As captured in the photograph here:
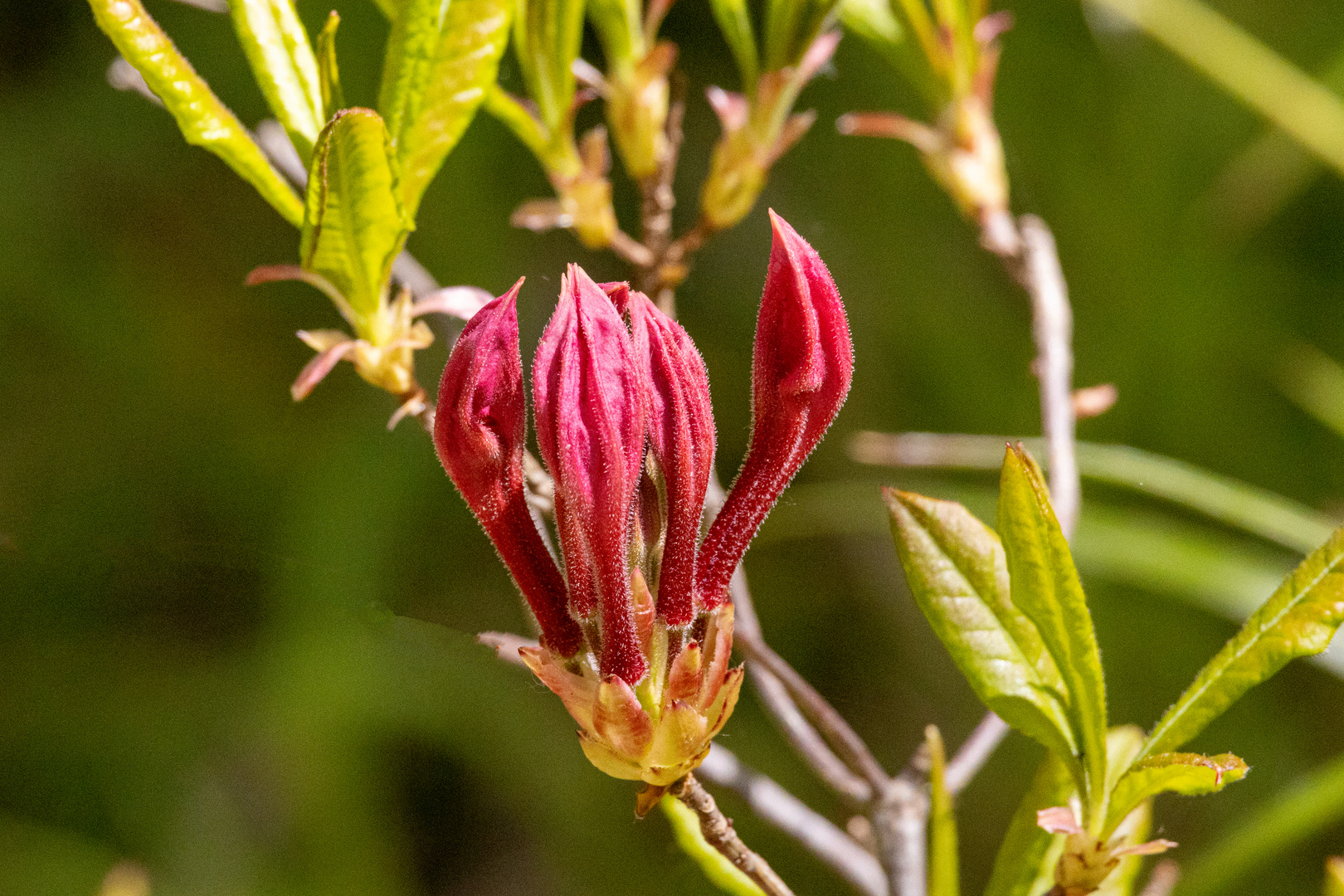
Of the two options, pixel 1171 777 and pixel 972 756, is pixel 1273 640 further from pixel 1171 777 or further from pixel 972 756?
pixel 972 756

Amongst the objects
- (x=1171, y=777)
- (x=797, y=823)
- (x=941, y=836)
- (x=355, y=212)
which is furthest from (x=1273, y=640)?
(x=355, y=212)

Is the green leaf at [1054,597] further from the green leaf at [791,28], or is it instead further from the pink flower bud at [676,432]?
the green leaf at [791,28]

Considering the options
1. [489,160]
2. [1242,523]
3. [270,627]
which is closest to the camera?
[1242,523]

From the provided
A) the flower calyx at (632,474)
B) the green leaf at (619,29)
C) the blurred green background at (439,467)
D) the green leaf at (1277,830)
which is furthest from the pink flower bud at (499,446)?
the blurred green background at (439,467)

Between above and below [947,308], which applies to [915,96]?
above

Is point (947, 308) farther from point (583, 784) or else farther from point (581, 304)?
point (581, 304)

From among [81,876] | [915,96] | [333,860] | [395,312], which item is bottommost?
[81,876]

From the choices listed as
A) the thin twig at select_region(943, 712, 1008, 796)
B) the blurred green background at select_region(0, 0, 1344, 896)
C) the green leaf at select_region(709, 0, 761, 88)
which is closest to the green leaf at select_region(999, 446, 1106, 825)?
the thin twig at select_region(943, 712, 1008, 796)

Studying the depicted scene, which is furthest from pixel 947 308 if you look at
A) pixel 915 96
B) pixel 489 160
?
pixel 489 160
